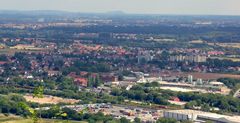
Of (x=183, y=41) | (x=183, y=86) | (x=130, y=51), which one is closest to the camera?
(x=183, y=86)

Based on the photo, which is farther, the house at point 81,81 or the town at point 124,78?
the house at point 81,81

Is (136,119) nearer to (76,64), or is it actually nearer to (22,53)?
(76,64)

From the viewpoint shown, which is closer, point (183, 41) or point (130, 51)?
point (130, 51)

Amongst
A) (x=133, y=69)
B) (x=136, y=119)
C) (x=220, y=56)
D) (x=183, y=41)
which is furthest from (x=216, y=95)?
(x=183, y=41)

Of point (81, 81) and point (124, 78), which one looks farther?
point (124, 78)

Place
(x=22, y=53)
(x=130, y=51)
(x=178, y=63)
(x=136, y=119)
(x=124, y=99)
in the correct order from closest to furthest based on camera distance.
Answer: (x=136, y=119)
(x=124, y=99)
(x=178, y=63)
(x=22, y=53)
(x=130, y=51)

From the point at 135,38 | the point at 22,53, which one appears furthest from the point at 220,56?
the point at 135,38

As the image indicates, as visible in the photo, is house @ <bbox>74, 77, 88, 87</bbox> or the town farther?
house @ <bbox>74, 77, 88, 87</bbox>

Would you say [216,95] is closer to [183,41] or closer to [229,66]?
[229,66]

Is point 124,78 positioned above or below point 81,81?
below
